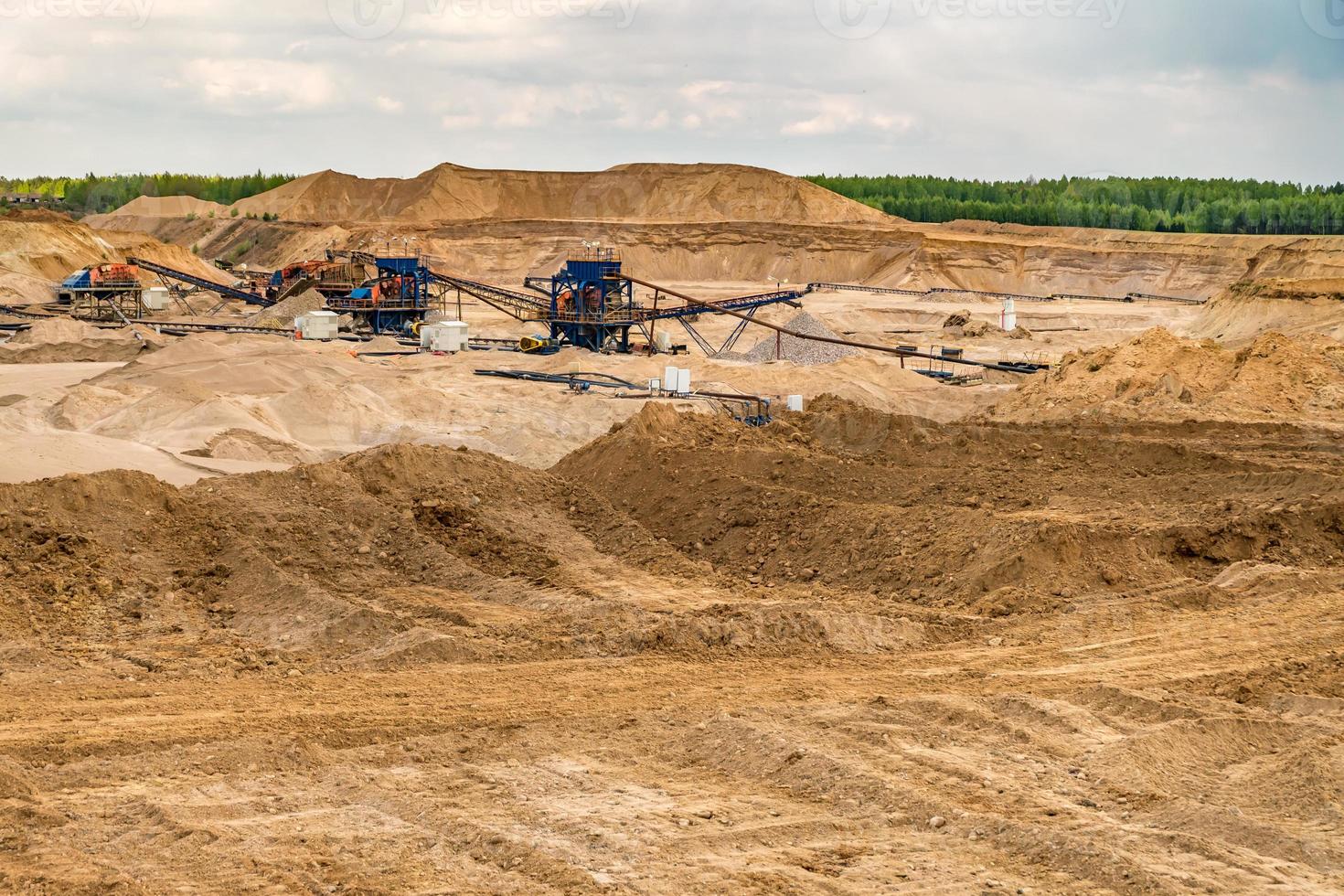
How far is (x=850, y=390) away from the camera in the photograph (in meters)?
41.5

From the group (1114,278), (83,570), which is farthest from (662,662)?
(1114,278)

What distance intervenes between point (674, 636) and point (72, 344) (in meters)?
37.5

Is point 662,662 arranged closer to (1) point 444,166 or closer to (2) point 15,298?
(2) point 15,298

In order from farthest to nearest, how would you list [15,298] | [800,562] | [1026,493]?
[15,298], [1026,493], [800,562]

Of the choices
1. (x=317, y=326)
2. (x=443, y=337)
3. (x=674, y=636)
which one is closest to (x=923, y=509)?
(x=674, y=636)

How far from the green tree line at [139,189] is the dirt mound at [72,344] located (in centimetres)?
8729

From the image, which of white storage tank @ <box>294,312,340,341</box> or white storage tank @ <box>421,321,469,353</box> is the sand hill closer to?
white storage tank @ <box>294,312,340,341</box>

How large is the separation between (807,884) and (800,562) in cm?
1124

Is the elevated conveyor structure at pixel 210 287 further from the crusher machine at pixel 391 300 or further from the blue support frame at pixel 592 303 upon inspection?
the blue support frame at pixel 592 303

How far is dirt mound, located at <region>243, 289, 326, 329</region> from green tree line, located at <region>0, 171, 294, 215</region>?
79.3 metres

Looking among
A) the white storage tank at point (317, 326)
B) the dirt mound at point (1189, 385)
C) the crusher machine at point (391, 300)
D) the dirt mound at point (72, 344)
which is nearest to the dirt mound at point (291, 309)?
the crusher machine at point (391, 300)

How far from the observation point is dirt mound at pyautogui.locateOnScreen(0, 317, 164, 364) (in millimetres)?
46969

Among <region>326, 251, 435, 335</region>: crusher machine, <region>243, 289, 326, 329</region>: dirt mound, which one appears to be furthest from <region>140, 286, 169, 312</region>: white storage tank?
<region>326, 251, 435, 335</region>: crusher machine

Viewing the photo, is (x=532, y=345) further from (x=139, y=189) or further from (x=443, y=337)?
(x=139, y=189)
